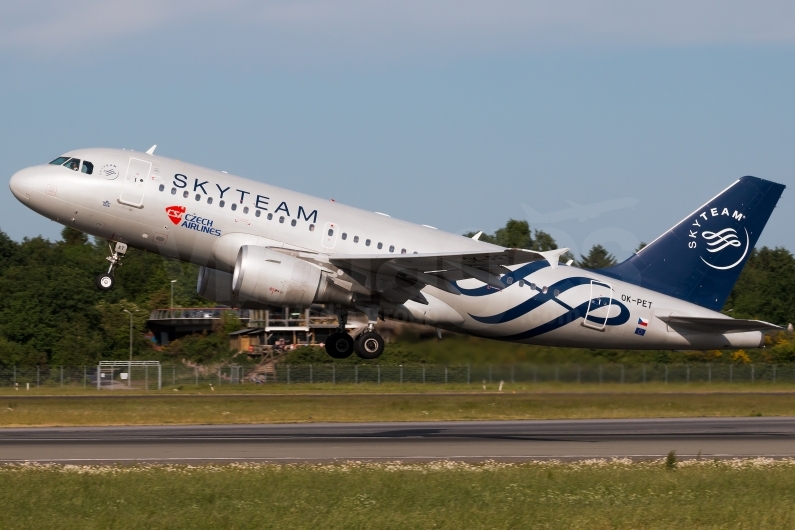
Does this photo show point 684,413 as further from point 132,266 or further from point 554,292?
point 132,266

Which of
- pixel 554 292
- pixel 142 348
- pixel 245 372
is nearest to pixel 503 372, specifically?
pixel 554 292

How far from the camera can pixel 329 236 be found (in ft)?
95.9

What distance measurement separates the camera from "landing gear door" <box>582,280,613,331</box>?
3134 centimetres

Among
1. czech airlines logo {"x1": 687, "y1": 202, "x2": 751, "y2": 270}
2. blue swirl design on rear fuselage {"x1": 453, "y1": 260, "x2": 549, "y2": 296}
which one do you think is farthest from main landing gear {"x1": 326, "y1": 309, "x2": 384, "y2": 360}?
czech airlines logo {"x1": 687, "y1": 202, "x2": 751, "y2": 270}

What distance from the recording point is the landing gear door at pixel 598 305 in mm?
31344

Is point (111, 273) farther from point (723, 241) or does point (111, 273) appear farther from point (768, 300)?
point (768, 300)

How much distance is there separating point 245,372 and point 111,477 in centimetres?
3523

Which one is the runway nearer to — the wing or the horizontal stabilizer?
the horizontal stabilizer

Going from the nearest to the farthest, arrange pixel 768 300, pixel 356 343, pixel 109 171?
pixel 109 171, pixel 356 343, pixel 768 300

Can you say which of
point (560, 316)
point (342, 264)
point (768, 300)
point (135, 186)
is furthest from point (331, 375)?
point (768, 300)

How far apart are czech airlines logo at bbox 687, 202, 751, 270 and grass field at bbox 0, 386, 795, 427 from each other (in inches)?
219

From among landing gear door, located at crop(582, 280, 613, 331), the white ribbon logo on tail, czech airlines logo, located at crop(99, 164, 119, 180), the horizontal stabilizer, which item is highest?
czech airlines logo, located at crop(99, 164, 119, 180)

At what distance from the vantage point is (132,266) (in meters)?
111

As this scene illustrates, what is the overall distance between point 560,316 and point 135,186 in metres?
12.6
